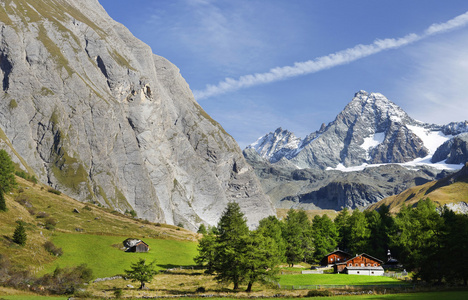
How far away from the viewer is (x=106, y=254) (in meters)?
96.1

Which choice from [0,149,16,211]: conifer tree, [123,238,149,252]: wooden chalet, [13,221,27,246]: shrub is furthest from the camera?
[0,149,16,211]: conifer tree

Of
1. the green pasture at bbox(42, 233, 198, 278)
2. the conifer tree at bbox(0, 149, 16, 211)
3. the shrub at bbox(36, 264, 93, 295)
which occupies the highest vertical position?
the conifer tree at bbox(0, 149, 16, 211)

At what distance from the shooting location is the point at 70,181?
198 metres

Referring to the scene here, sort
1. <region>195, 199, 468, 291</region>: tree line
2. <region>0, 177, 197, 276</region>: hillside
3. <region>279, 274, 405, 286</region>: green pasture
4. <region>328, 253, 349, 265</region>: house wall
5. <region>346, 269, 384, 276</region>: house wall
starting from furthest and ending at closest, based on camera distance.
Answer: <region>328, 253, 349, 265</region>: house wall < <region>346, 269, 384, 276</region>: house wall < <region>0, 177, 197, 276</region>: hillside < <region>279, 274, 405, 286</region>: green pasture < <region>195, 199, 468, 291</region>: tree line

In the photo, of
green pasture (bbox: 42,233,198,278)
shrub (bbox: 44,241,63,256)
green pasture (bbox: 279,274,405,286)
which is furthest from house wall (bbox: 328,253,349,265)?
shrub (bbox: 44,241,63,256)

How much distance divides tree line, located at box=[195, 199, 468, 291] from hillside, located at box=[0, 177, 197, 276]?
26.3m

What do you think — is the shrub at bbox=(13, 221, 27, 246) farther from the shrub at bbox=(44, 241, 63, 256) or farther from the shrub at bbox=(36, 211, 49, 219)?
the shrub at bbox=(36, 211, 49, 219)

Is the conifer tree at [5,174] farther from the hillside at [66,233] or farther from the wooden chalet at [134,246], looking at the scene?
the wooden chalet at [134,246]

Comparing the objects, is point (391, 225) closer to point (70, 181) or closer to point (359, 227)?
point (359, 227)

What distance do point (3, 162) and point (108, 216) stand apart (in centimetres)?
4243

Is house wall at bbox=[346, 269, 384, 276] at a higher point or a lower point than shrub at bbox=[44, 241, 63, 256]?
lower

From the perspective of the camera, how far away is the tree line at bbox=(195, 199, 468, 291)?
65.8 metres

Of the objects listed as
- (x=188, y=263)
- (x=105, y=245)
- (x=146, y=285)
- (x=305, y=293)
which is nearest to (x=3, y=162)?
(x=105, y=245)

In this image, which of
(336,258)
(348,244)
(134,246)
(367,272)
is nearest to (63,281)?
(134,246)
